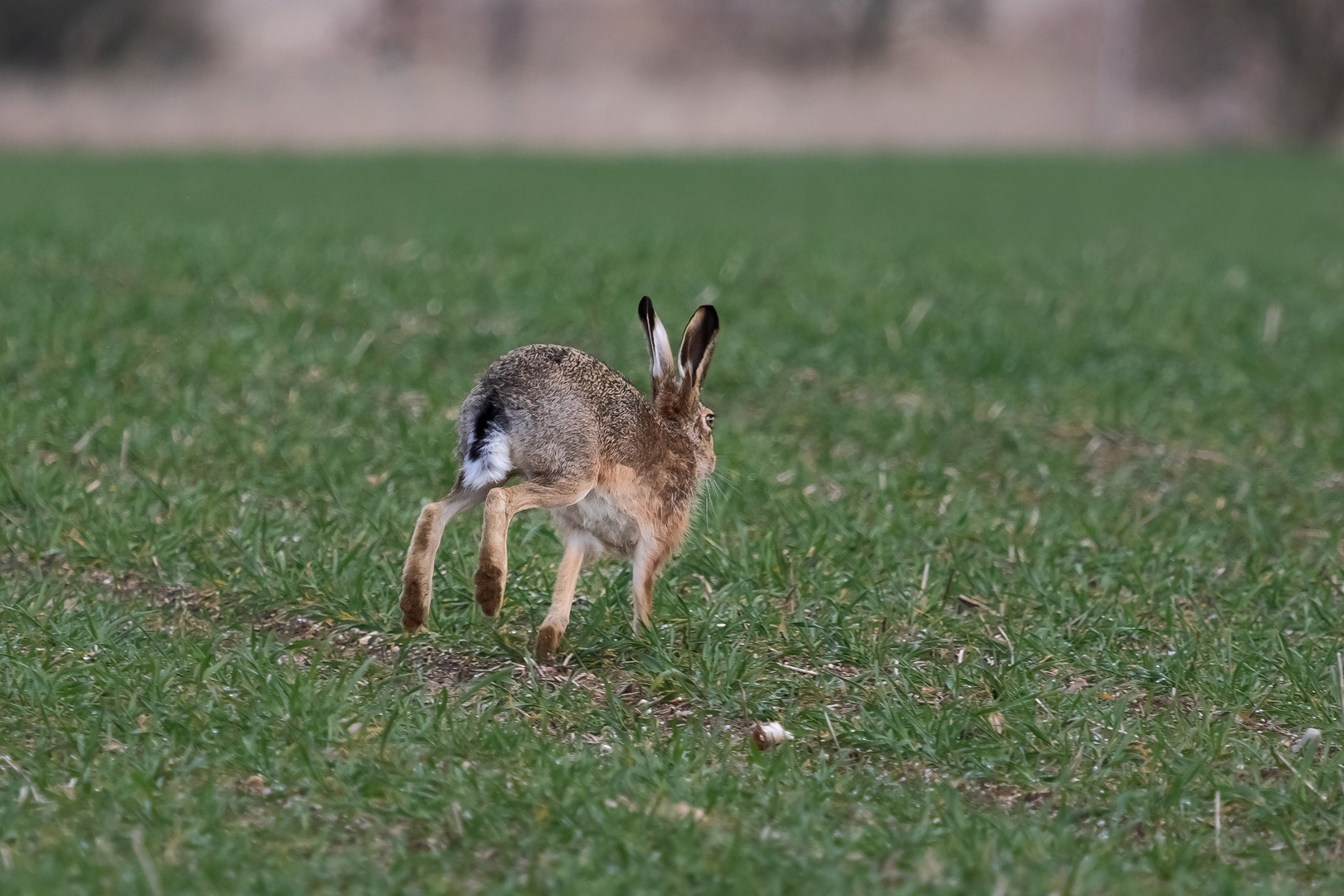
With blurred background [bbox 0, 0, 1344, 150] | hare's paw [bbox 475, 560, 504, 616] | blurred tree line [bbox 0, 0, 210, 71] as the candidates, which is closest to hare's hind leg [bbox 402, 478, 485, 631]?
hare's paw [bbox 475, 560, 504, 616]

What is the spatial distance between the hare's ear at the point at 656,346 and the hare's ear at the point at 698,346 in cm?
4

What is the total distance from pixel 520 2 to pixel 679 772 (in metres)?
43.0

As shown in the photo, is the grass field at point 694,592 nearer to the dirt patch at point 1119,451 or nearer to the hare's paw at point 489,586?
the dirt patch at point 1119,451

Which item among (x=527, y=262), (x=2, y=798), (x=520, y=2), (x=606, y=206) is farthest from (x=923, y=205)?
(x=520, y=2)

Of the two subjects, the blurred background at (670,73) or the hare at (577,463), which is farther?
the blurred background at (670,73)

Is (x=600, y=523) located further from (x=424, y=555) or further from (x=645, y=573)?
(x=424, y=555)

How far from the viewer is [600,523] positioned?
429 centimetres

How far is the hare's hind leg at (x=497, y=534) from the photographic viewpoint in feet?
12.7

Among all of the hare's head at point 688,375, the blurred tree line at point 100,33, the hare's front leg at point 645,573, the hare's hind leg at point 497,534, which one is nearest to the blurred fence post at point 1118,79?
the blurred tree line at point 100,33

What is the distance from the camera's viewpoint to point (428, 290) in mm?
8438

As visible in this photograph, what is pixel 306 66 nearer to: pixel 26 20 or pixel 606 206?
pixel 26 20

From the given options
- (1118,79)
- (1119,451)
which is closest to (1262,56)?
(1118,79)

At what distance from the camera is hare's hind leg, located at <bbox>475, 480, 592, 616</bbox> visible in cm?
387

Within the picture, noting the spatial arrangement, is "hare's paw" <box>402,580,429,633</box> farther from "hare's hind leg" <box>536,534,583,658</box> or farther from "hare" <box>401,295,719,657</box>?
"hare's hind leg" <box>536,534,583,658</box>
